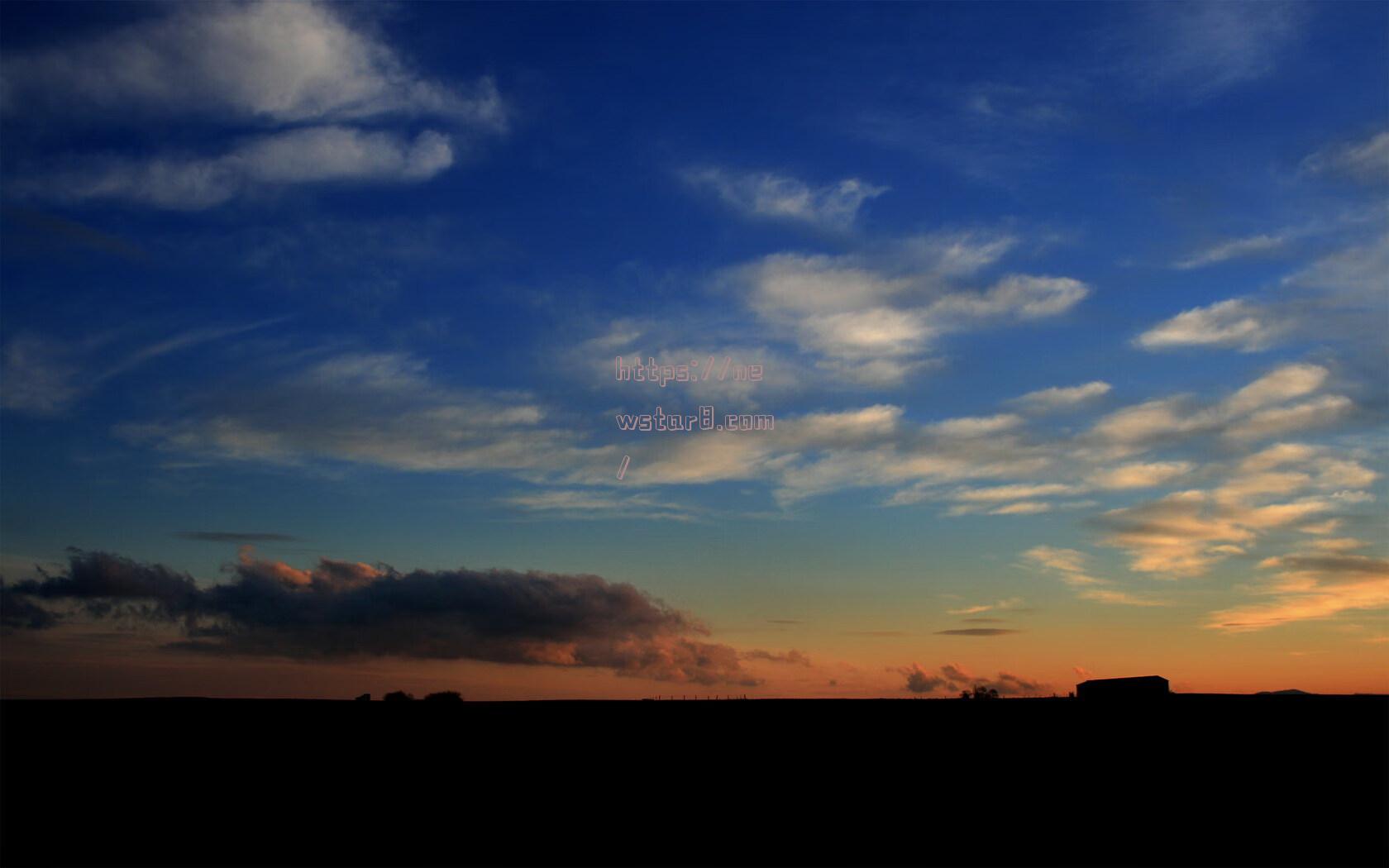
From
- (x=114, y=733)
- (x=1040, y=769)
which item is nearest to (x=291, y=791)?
(x=114, y=733)

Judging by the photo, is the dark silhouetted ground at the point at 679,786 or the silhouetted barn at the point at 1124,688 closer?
the dark silhouetted ground at the point at 679,786

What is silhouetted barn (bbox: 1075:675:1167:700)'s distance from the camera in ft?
236

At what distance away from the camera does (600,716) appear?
51.1m

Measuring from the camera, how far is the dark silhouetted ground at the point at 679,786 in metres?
40.0

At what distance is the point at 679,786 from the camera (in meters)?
44.2

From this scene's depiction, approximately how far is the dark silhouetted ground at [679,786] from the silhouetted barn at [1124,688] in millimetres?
19702

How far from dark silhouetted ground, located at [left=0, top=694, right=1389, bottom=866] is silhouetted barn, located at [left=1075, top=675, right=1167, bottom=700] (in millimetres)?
19702

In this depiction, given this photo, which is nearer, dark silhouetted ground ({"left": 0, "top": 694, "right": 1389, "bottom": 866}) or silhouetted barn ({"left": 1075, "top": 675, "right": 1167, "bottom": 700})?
dark silhouetted ground ({"left": 0, "top": 694, "right": 1389, "bottom": 866})

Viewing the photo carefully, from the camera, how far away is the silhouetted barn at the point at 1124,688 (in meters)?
71.8

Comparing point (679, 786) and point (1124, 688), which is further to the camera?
point (1124, 688)

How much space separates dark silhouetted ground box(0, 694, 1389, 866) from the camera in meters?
40.0

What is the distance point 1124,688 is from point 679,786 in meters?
42.9

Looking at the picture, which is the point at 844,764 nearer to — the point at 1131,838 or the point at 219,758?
the point at 1131,838

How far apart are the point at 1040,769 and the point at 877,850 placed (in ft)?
A: 33.6
